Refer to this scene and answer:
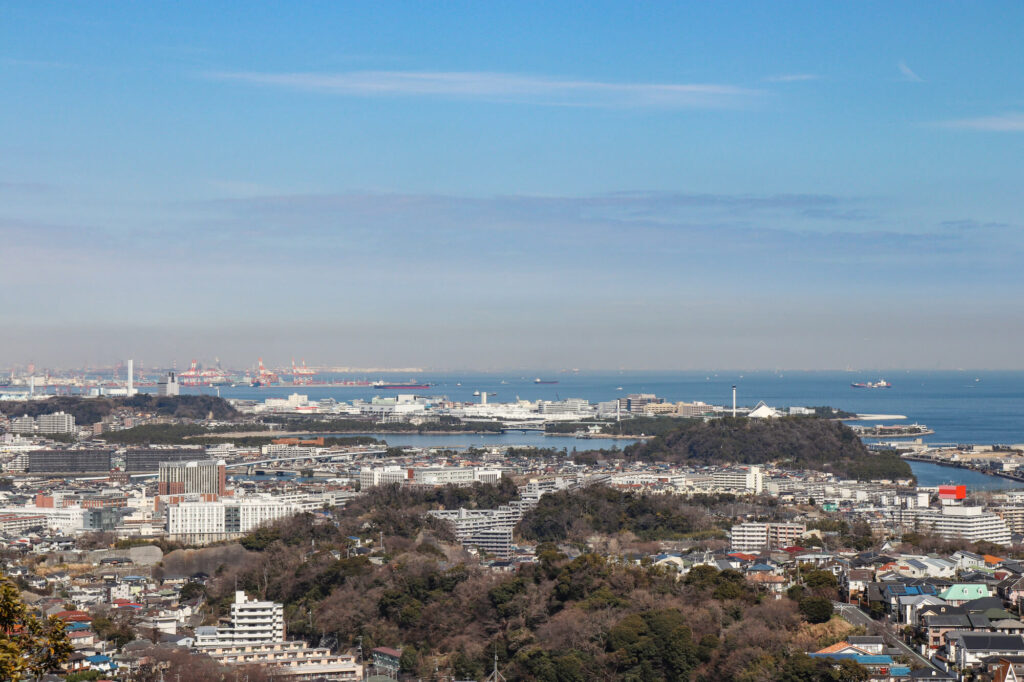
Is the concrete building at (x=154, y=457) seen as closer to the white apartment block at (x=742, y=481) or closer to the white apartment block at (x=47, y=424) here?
the white apartment block at (x=47, y=424)

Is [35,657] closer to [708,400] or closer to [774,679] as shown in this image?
[774,679]

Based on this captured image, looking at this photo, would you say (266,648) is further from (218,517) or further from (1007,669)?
(218,517)

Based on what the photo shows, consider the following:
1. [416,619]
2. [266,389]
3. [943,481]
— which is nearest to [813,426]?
[943,481]

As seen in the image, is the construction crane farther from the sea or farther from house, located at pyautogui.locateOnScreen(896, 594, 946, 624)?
house, located at pyautogui.locateOnScreen(896, 594, 946, 624)

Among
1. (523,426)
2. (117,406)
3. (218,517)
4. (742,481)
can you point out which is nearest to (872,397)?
(523,426)

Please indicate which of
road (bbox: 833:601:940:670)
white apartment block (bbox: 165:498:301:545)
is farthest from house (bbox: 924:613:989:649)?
white apartment block (bbox: 165:498:301:545)

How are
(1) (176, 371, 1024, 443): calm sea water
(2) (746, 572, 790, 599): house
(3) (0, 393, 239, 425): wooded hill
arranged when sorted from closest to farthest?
(2) (746, 572, 790, 599): house
(1) (176, 371, 1024, 443): calm sea water
(3) (0, 393, 239, 425): wooded hill
